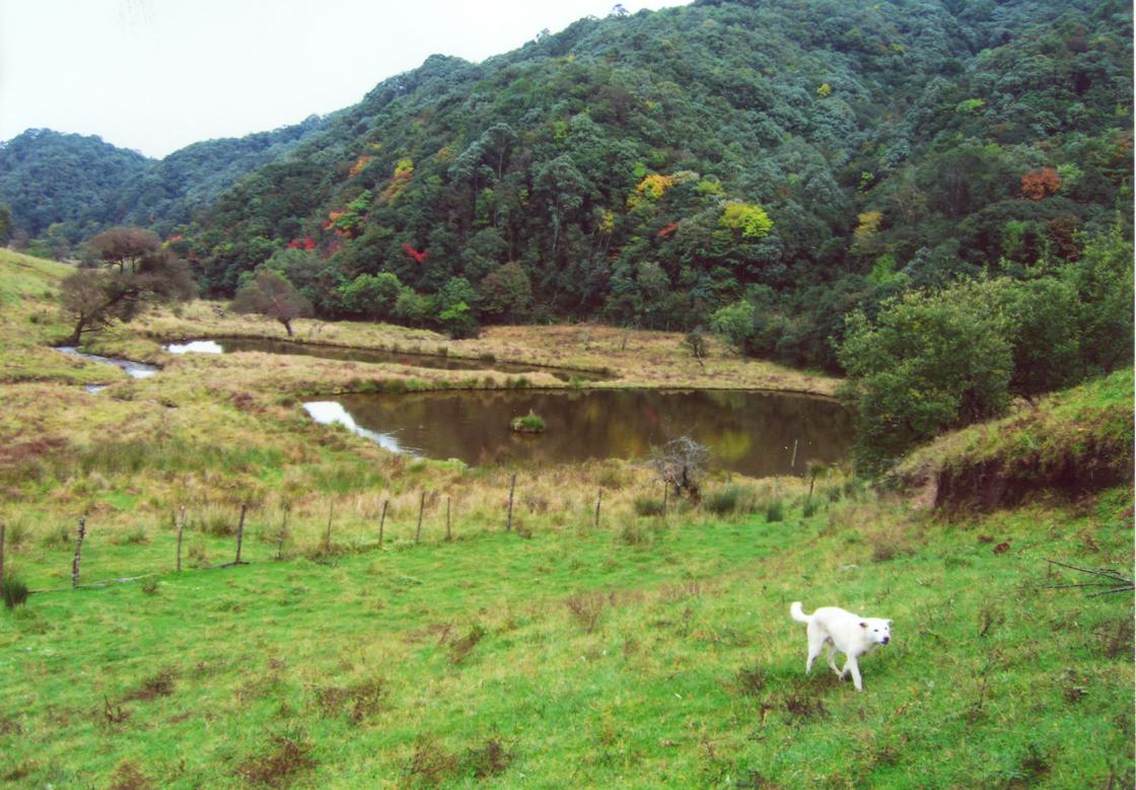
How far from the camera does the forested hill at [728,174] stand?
250 feet

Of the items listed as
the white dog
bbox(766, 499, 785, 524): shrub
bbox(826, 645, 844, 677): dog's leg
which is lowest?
bbox(766, 499, 785, 524): shrub

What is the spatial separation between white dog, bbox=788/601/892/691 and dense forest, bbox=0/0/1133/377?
63.1 metres

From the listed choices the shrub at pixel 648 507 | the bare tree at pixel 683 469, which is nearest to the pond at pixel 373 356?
the bare tree at pixel 683 469

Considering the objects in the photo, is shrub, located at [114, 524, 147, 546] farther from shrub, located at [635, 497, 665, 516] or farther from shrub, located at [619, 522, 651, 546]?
shrub, located at [635, 497, 665, 516]

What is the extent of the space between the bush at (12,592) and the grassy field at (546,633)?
1.03 feet

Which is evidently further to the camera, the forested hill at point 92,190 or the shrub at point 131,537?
the forested hill at point 92,190

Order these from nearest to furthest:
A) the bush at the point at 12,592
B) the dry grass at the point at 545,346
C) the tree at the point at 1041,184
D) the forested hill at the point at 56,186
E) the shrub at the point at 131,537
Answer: the bush at the point at 12,592, the shrub at the point at 131,537, the dry grass at the point at 545,346, the tree at the point at 1041,184, the forested hill at the point at 56,186

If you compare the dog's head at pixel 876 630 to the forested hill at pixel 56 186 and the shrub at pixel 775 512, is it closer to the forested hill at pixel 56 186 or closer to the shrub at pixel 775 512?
the shrub at pixel 775 512

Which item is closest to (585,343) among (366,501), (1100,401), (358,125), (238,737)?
(366,501)

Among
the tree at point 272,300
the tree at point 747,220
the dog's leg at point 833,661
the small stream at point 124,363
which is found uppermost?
the tree at point 747,220

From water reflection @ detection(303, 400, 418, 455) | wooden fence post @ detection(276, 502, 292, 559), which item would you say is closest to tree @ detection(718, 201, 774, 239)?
water reflection @ detection(303, 400, 418, 455)

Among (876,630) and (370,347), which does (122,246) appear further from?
(876,630)

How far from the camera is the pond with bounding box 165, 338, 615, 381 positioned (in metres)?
65.5

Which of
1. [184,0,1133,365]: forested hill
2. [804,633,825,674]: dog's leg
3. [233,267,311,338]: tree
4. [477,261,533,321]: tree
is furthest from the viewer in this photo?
[477,261,533,321]: tree
